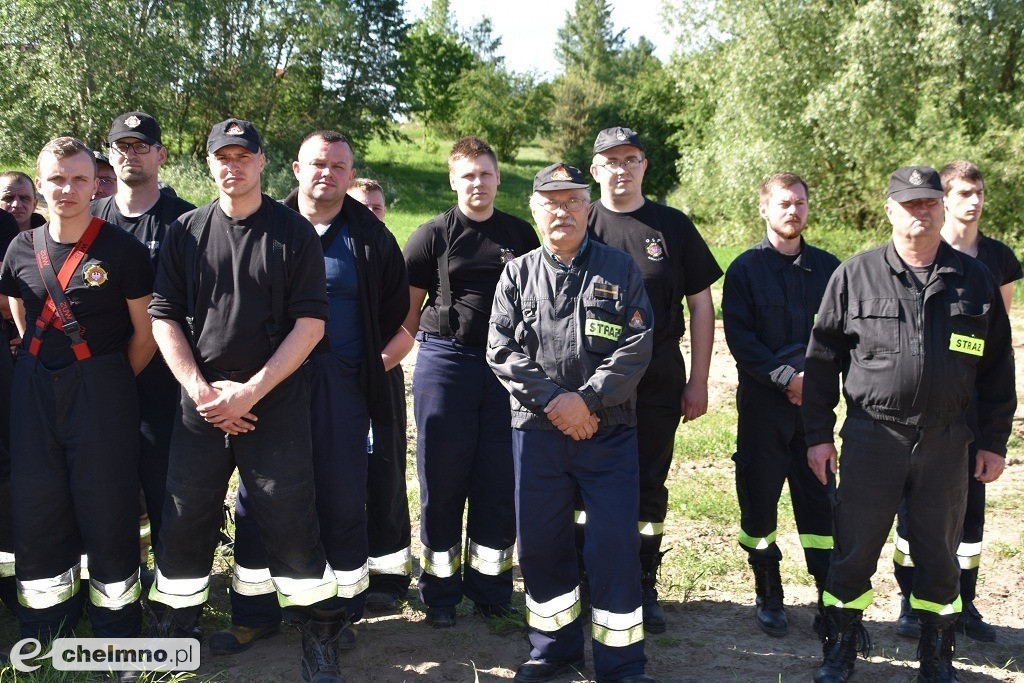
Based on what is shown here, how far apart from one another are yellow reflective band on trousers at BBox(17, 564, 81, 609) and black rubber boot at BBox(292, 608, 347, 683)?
1.05 meters

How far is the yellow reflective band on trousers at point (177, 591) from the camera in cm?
410

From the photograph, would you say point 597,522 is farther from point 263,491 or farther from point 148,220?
point 148,220

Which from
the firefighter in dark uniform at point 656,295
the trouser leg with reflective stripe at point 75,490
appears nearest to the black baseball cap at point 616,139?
the firefighter in dark uniform at point 656,295

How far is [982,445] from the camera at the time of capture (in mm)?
4258

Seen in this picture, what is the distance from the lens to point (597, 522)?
3.94m

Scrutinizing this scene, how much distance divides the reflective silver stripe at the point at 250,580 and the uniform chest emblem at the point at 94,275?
4.86 ft

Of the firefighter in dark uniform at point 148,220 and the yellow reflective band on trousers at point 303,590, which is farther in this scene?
the firefighter in dark uniform at point 148,220

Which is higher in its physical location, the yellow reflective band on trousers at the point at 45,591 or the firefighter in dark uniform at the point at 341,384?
the firefighter in dark uniform at the point at 341,384

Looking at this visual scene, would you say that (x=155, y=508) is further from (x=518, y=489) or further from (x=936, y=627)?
(x=936, y=627)

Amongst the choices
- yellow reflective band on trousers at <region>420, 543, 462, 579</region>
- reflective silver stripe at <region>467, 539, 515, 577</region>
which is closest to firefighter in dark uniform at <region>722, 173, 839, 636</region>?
reflective silver stripe at <region>467, 539, 515, 577</region>

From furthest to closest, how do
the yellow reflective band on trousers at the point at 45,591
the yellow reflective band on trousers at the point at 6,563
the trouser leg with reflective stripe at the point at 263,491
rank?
the yellow reflective band on trousers at the point at 6,563
the yellow reflective band on trousers at the point at 45,591
the trouser leg with reflective stripe at the point at 263,491

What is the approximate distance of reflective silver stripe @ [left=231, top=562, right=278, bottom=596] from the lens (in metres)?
4.44

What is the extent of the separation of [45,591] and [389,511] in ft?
5.37

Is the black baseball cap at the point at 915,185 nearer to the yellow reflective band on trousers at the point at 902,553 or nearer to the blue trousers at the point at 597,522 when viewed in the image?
the blue trousers at the point at 597,522
